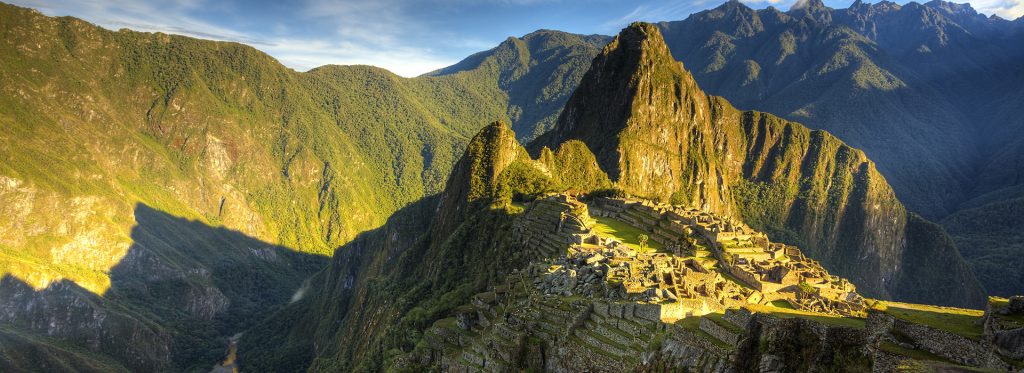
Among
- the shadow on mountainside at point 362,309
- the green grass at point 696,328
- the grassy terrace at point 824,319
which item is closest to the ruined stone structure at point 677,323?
the green grass at point 696,328

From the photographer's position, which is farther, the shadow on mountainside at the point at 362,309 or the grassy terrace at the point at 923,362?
the shadow on mountainside at the point at 362,309

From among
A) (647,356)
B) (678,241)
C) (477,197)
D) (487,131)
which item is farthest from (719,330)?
(487,131)

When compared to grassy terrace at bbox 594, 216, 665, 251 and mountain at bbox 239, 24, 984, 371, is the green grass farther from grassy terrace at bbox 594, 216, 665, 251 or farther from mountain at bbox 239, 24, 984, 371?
grassy terrace at bbox 594, 216, 665, 251

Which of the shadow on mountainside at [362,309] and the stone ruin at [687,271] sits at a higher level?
the stone ruin at [687,271]

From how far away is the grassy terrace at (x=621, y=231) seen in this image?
61.5 metres

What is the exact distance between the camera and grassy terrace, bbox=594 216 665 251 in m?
61.5

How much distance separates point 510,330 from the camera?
32500mm

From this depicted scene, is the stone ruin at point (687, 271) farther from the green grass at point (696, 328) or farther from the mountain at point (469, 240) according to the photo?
the mountain at point (469, 240)

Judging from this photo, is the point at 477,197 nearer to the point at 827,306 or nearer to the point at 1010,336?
the point at 827,306

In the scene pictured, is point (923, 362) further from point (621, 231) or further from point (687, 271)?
point (621, 231)

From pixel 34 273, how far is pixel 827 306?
647ft

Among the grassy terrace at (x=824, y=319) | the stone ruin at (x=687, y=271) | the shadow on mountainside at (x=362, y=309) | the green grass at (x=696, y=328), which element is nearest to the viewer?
the green grass at (x=696, y=328)

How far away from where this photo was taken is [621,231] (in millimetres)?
68938

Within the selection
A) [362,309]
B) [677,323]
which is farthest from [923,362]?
[362,309]
